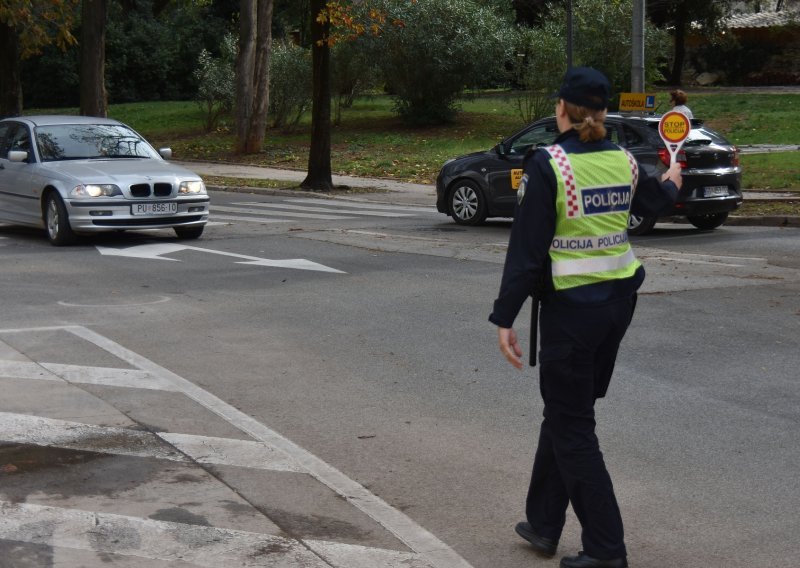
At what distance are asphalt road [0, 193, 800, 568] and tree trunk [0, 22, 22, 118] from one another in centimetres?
2190

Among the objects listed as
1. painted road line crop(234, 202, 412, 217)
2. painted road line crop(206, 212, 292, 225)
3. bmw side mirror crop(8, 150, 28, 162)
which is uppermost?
bmw side mirror crop(8, 150, 28, 162)

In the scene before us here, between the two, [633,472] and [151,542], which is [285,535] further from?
[633,472]

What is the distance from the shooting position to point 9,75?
33500mm

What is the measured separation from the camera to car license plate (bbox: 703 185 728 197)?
16266 millimetres

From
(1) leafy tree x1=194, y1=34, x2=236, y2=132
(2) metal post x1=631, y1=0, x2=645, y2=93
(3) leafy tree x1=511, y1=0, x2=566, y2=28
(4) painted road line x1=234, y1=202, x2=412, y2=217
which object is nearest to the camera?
(4) painted road line x1=234, y1=202, x2=412, y2=217

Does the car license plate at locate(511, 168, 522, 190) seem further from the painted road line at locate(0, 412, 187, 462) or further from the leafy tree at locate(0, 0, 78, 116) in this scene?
the leafy tree at locate(0, 0, 78, 116)

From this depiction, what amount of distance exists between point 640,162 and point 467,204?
2.94 metres

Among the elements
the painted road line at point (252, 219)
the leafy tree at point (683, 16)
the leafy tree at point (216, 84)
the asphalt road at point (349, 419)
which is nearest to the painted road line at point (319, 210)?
the painted road line at point (252, 219)

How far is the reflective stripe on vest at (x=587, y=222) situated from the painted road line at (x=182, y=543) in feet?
4.13

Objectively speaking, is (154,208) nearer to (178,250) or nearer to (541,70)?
(178,250)

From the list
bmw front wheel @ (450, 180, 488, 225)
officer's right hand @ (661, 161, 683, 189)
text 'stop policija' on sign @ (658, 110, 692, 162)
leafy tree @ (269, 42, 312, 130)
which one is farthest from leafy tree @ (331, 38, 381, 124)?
officer's right hand @ (661, 161, 683, 189)

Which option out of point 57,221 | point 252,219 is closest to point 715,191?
point 252,219

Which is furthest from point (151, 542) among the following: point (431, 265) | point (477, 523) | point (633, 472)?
point (431, 265)

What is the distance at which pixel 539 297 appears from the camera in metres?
4.60
